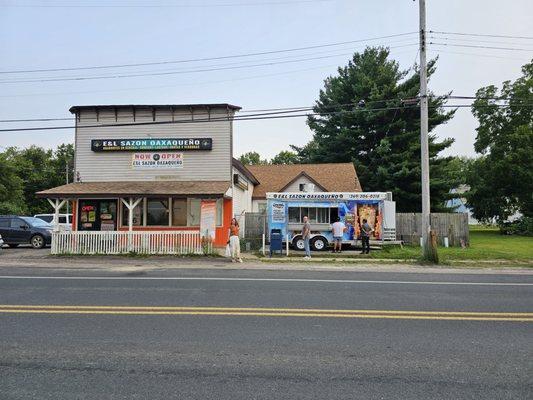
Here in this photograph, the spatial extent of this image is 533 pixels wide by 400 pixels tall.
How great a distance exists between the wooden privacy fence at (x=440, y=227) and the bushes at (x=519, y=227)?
1640 centimetres

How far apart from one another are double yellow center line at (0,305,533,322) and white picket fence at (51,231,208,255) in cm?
1062

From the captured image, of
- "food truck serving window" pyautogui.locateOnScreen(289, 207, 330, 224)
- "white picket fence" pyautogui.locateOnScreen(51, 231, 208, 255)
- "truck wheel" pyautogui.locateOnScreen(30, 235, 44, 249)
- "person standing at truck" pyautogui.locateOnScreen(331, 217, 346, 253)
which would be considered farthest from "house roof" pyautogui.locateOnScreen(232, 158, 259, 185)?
"truck wheel" pyautogui.locateOnScreen(30, 235, 44, 249)

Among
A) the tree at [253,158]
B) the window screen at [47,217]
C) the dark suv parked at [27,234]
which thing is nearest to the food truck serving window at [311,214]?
the dark suv parked at [27,234]

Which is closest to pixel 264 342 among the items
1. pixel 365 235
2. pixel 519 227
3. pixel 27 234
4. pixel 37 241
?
pixel 365 235

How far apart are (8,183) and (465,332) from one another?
45.5m

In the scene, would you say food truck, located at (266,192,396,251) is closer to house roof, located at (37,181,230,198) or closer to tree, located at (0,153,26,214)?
house roof, located at (37,181,230,198)

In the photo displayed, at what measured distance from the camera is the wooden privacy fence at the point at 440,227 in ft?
81.5

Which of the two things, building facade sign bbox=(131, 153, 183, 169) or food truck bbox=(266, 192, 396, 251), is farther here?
food truck bbox=(266, 192, 396, 251)

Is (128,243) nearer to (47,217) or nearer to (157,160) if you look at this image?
(157,160)

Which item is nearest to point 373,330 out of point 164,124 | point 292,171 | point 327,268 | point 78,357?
point 78,357

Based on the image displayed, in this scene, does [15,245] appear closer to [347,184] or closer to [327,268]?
[327,268]

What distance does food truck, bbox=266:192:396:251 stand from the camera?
71.1 ft

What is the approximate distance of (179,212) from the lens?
21109 mm

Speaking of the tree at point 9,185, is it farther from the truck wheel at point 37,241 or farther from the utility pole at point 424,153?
the utility pole at point 424,153
